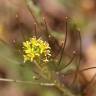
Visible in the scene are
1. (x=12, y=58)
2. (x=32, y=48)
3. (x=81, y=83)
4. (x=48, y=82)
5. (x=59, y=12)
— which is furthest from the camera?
(x=59, y=12)

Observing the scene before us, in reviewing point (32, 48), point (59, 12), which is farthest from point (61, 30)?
point (32, 48)

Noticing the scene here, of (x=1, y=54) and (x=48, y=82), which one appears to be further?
(x=1, y=54)

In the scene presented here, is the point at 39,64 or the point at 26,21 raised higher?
the point at 26,21

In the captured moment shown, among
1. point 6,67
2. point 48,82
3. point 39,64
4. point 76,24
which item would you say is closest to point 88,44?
point 76,24

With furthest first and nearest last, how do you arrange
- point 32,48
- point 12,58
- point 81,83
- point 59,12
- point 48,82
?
point 59,12, point 81,83, point 12,58, point 48,82, point 32,48

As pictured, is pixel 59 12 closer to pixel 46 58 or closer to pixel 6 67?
pixel 6 67

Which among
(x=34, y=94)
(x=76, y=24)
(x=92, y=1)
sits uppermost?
(x=92, y=1)

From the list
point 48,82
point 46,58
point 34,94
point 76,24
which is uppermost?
point 76,24

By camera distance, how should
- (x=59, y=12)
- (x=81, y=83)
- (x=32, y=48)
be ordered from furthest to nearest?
1. (x=59, y=12)
2. (x=81, y=83)
3. (x=32, y=48)

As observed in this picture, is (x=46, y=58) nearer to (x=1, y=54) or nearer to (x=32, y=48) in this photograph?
(x=32, y=48)
